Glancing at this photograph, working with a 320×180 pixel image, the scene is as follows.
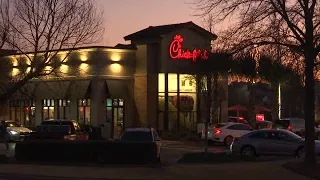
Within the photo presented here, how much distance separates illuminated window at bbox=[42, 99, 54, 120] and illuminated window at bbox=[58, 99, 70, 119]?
0.99 meters

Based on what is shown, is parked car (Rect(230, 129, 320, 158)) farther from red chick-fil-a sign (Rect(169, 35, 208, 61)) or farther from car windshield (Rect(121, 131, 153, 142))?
→ red chick-fil-a sign (Rect(169, 35, 208, 61))

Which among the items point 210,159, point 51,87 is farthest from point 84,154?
point 51,87

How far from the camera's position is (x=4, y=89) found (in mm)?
31750

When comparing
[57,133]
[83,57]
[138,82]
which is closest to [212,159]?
[57,133]

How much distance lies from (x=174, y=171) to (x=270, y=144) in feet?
27.0

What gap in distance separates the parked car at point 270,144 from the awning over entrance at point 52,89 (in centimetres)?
2479

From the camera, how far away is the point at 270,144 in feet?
88.2

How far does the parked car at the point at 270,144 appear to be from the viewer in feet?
87.6

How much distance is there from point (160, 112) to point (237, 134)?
41.8ft

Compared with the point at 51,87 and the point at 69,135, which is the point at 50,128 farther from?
the point at 51,87

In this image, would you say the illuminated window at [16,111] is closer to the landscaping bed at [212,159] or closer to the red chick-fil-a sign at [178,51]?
the red chick-fil-a sign at [178,51]

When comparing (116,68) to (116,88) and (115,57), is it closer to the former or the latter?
(115,57)

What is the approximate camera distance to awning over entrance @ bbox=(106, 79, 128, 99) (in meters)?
48.4

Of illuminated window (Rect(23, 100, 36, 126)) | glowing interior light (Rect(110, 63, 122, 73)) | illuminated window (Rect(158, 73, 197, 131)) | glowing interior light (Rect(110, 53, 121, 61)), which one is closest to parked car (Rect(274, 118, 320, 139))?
illuminated window (Rect(158, 73, 197, 131))
